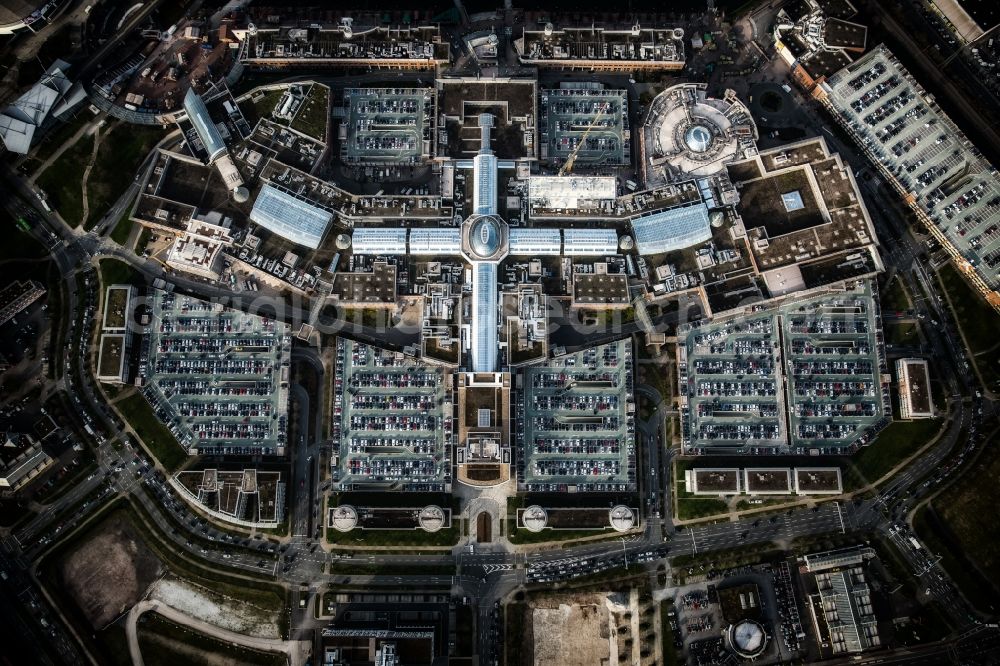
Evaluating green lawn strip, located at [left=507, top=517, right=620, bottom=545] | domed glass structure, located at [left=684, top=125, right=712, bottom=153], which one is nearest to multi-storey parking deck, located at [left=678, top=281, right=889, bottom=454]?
green lawn strip, located at [left=507, top=517, right=620, bottom=545]

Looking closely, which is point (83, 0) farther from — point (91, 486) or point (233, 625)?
point (233, 625)

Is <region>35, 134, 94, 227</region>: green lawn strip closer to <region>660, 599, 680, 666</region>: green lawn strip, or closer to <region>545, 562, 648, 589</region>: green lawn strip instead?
<region>545, 562, 648, 589</region>: green lawn strip

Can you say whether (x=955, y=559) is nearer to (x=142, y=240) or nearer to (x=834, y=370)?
(x=834, y=370)

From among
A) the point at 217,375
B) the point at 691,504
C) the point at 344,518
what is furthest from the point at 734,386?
the point at 217,375

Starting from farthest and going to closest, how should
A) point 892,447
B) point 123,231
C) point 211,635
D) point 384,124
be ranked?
1. point 384,124
2. point 123,231
3. point 892,447
4. point 211,635

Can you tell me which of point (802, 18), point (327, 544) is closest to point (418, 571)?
point (327, 544)

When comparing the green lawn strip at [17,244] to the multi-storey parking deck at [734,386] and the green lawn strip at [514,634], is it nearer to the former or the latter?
the green lawn strip at [514,634]

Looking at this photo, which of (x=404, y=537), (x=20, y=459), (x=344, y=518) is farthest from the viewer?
(x=404, y=537)
